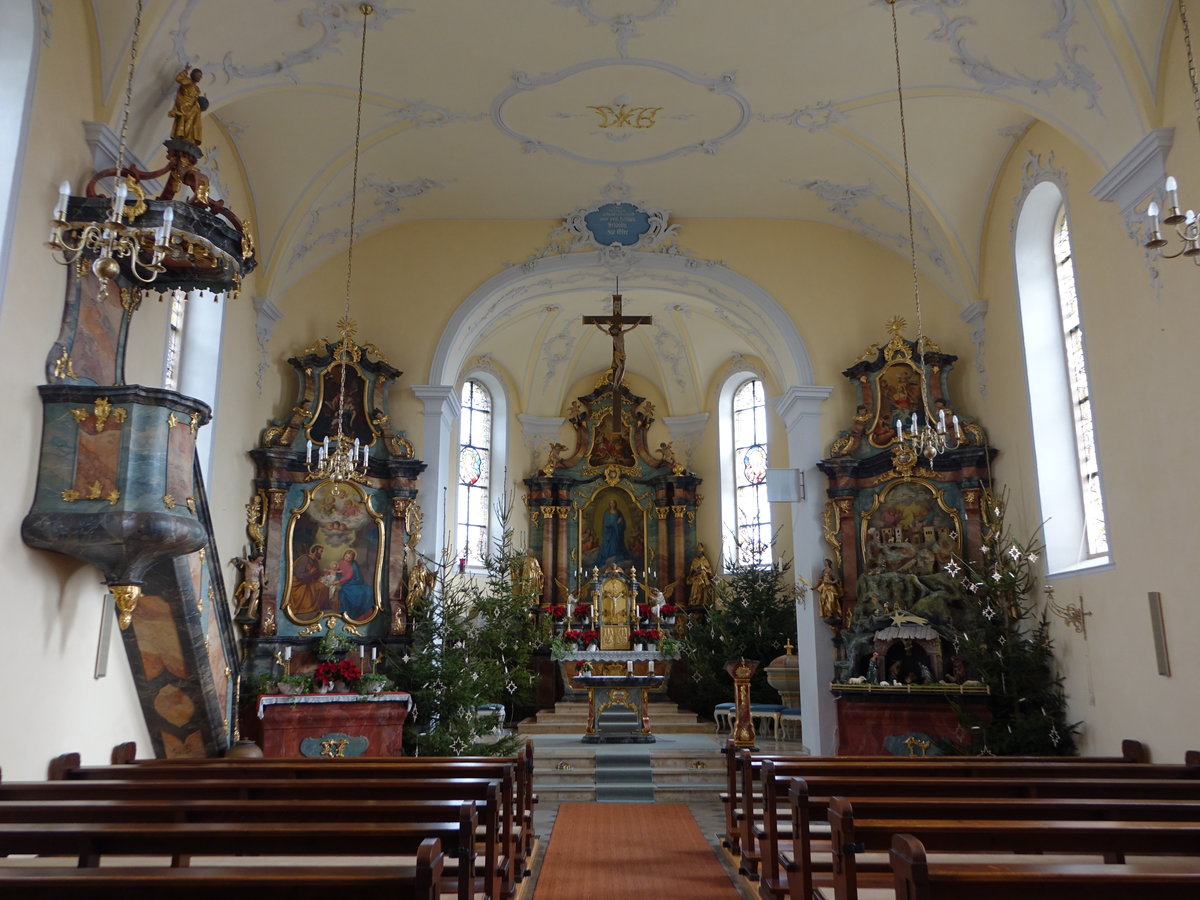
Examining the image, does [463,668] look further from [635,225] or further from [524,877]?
[635,225]

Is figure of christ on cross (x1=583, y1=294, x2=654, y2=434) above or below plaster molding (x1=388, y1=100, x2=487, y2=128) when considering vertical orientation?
below

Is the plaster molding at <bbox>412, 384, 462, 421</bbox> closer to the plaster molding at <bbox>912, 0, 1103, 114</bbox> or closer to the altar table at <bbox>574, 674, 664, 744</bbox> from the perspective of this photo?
the altar table at <bbox>574, 674, 664, 744</bbox>

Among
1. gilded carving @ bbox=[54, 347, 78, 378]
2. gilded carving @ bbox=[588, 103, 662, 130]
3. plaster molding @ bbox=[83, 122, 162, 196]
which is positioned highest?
gilded carving @ bbox=[588, 103, 662, 130]

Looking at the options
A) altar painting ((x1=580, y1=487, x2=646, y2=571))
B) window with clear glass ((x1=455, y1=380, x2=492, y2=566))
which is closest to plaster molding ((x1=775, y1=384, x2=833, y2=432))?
altar painting ((x1=580, y1=487, x2=646, y2=571))

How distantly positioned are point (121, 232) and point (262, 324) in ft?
22.4

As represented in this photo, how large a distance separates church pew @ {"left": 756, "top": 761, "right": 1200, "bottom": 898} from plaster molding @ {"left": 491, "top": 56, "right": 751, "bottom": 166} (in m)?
7.53

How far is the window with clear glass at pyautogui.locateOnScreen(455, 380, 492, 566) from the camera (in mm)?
18078

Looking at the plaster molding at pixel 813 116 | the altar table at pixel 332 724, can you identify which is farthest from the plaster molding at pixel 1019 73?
the altar table at pixel 332 724

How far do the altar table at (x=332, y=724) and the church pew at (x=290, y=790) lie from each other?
448cm

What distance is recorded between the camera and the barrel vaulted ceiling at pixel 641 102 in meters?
8.42

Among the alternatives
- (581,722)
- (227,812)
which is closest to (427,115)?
(227,812)

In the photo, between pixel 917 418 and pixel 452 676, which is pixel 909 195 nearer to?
pixel 917 418

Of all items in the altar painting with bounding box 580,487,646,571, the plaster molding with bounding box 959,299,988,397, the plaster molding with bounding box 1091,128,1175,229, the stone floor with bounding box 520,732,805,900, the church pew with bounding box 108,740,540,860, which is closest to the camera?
the church pew with bounding box 108,740,540,860

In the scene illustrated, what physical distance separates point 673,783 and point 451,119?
839 centimetres
